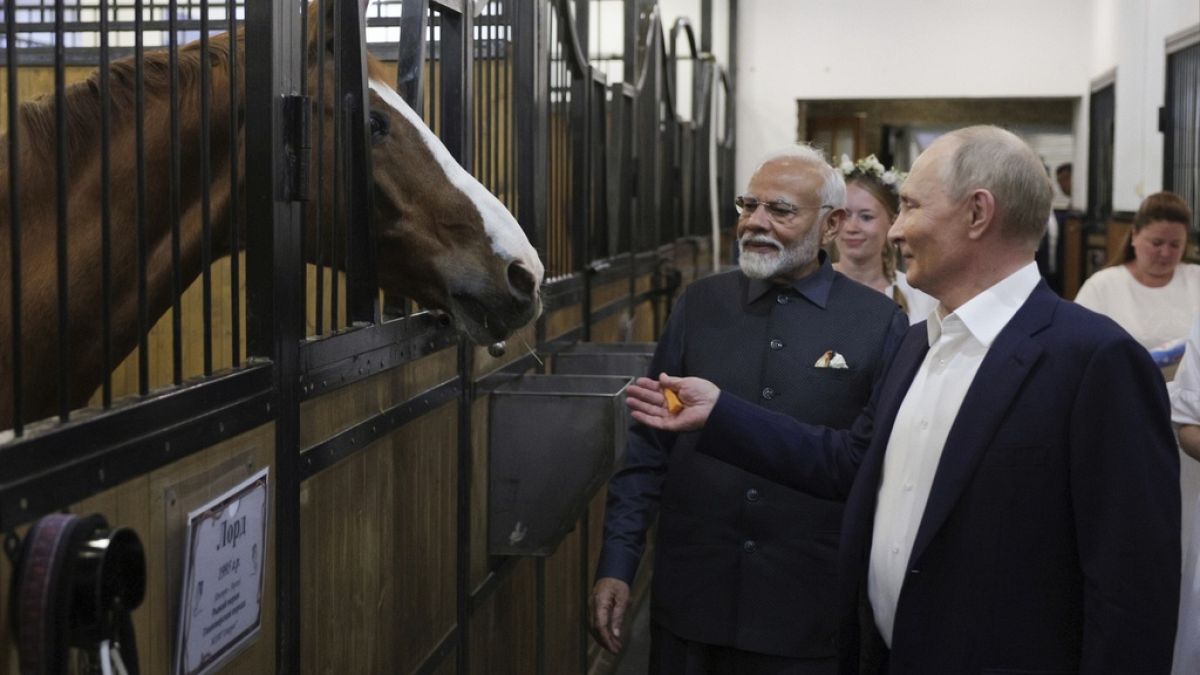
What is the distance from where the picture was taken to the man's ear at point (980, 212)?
1713 mm

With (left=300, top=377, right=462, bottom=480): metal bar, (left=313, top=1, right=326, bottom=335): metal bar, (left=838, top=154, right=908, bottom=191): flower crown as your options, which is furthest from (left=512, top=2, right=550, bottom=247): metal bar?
(left=313, top=1, right=326, bottom=335): metal bar

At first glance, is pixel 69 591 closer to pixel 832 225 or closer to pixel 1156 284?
pixel 832 225

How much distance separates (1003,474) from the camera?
1.64 metres

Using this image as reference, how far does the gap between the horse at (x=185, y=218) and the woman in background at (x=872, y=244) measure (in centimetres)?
149

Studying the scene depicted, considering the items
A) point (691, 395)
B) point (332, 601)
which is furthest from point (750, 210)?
point (332, 601)

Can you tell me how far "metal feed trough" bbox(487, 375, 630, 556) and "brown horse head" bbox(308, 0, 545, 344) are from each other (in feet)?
2.20

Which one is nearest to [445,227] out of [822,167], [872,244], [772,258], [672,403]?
[672,403]

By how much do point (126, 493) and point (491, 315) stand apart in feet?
2.77

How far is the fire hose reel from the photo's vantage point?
1114 millimetres

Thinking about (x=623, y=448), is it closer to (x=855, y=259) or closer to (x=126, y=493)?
(x=855, y=259)

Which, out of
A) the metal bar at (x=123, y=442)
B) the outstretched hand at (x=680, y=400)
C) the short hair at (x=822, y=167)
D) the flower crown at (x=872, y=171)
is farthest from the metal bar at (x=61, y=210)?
the flower crown at (x=872, y=171)

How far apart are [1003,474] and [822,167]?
93 centimetres

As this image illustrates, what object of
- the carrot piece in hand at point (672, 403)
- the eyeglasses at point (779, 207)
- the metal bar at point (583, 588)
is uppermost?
the eyeglasses at point (779, 207)

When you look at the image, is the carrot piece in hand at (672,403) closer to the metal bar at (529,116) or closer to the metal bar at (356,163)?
the metal bar at (356,163)
